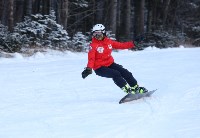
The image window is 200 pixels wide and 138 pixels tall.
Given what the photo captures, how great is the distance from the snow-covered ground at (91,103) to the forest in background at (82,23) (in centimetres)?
147

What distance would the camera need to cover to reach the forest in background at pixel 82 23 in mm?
17612

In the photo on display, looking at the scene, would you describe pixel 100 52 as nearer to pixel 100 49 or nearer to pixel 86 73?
pixel 100 49

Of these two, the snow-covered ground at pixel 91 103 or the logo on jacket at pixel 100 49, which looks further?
the logo on jacket at pixel 100 49

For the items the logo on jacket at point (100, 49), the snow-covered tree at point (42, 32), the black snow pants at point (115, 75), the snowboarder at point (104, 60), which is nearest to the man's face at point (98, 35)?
the snowboarder at point (104, 60)

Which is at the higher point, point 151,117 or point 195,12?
point 195,12

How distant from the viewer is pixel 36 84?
35.9 feet

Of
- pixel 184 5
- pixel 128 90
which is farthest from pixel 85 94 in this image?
pixel 184 5

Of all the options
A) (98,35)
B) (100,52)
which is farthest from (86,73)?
(98,35)

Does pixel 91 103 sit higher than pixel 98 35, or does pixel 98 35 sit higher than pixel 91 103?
pixel 98 35

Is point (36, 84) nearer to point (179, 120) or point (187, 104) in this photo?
point (187, 104)

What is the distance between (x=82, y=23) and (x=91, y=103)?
978 inches

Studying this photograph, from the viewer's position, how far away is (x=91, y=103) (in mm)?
8477

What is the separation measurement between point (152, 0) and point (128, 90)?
22.8 metres

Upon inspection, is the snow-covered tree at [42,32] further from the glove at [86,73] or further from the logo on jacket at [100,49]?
the glove at [86,73]
